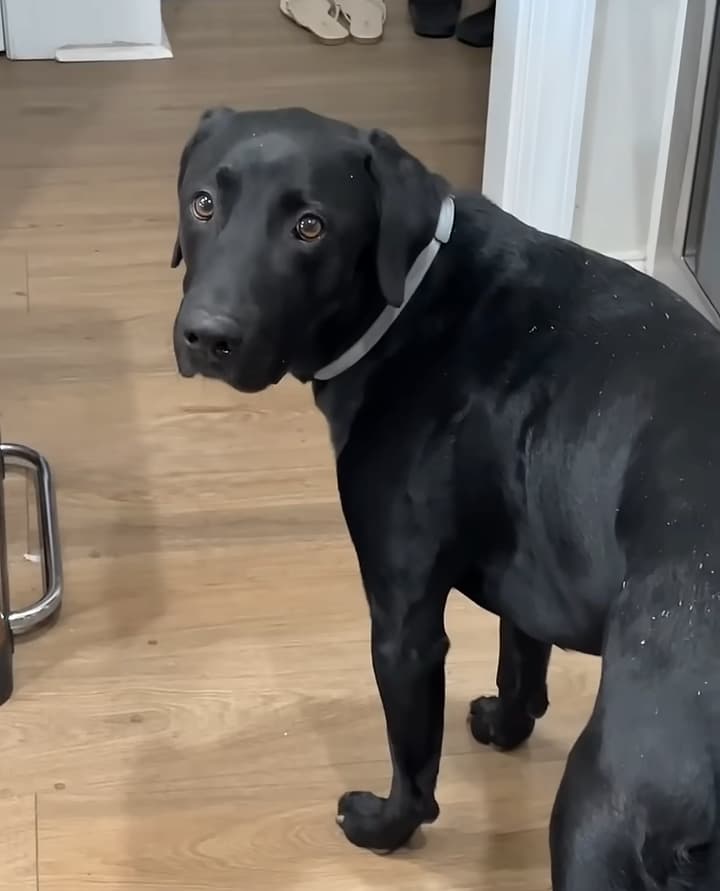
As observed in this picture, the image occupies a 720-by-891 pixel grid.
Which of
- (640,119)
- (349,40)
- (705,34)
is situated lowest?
(349,40)

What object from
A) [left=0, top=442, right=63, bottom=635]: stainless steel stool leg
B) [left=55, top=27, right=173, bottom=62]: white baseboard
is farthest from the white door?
[left=55, top=27, right=173, bottom=62]: white baseboard

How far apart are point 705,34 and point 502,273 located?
1256 millimetres

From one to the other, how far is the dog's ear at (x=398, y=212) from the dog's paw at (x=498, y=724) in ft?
2.05

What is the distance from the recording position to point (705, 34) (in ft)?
7.75

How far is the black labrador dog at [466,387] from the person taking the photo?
113 centimetres

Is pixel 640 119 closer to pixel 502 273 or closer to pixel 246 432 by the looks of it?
pixel 246 432

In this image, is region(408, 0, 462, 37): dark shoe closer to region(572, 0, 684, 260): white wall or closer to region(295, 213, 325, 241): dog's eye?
region(572, 0, 684, 260): white wall

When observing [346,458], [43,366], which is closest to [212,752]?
[346,458]

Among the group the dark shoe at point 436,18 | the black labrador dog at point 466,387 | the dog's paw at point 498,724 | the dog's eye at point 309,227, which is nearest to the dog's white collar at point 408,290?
the black labrador dog at point 466,387

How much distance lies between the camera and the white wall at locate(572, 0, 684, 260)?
2377 millimetres

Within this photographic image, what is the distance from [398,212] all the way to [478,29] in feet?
8.30

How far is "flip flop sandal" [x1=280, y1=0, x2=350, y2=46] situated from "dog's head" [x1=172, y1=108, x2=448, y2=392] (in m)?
2.45

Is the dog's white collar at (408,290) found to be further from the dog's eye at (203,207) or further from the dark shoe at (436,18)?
the dark shoe at (436,18)

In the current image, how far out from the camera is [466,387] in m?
1.29
